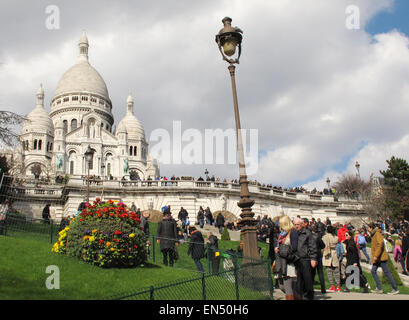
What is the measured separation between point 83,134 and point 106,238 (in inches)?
3010

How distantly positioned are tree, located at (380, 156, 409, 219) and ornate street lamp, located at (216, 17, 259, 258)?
3052 centimetres

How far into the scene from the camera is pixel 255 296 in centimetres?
1050

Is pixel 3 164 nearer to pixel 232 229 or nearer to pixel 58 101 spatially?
pixel 232 229

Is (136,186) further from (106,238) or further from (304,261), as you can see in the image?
(304,261)

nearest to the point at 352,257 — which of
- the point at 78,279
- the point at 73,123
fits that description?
the point at 78,279

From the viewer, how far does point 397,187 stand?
146 feet

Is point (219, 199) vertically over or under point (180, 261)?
over

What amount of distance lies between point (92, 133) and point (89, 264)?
7793 cm

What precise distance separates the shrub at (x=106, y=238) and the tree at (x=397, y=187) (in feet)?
108

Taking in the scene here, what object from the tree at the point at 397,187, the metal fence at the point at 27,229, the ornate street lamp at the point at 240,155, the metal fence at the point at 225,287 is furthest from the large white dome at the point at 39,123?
the metal fence at the point at 225,287

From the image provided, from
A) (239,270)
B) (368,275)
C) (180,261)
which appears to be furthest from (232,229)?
(239,270)

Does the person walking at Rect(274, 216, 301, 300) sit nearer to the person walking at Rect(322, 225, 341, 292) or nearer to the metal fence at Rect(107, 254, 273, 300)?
the metal fence at Rect(107, 254, 273, 300)

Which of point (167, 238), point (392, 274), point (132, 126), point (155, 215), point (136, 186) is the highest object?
point (132, 126)

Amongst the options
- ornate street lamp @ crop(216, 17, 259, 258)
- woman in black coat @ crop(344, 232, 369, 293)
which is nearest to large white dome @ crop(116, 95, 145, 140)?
ornate street lamp @ crop(216, 17, 259, 258)
